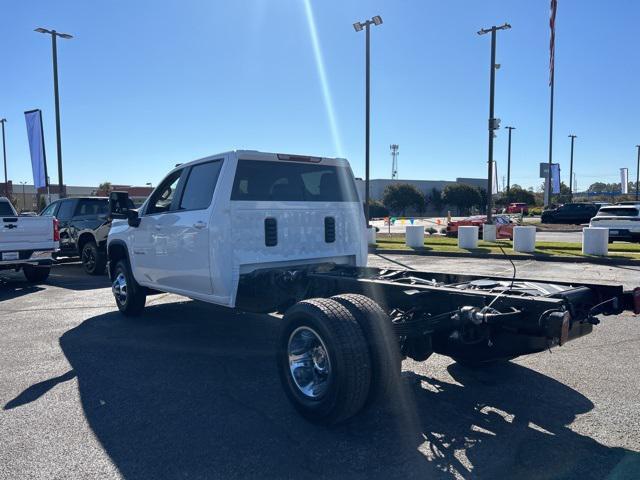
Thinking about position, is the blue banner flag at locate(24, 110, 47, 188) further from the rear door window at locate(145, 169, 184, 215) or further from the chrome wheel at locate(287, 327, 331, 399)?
the chrome wheel at locate(287, 327, 331, 399)

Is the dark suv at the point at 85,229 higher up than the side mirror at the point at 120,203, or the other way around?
the side mirror at the point at 120,203

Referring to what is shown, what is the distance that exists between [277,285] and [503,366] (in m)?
2.39

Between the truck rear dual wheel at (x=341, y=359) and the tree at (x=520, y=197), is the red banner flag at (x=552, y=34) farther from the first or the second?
the tree at (x=520, y=197)

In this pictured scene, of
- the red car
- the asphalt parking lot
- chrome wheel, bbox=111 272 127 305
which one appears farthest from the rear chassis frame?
the red car

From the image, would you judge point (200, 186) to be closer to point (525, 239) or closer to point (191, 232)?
point (191, 232)

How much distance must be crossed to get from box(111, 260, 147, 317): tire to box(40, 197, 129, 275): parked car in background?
5254 millimetres

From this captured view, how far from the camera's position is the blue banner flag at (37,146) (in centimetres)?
2259

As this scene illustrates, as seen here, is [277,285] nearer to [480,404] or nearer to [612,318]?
[480,404]

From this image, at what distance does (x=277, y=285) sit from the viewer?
5.67 metres

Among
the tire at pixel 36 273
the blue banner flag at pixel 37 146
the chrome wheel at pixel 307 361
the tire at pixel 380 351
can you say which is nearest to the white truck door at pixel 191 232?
the chrome wheel at pixel 307 361

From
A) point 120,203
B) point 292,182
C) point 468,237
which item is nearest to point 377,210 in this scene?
point 468,237

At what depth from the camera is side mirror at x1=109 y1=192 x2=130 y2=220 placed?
7.13 m

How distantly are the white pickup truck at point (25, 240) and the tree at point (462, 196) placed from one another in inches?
2594

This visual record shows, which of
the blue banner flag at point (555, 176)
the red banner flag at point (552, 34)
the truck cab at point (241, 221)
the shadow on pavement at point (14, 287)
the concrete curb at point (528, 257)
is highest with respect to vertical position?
the red banner flag at point (552, 34)
